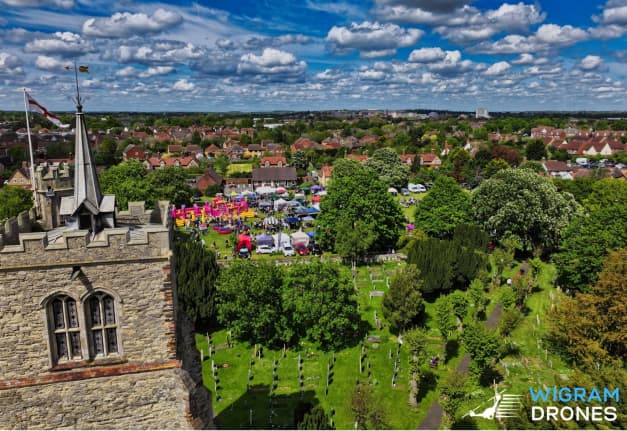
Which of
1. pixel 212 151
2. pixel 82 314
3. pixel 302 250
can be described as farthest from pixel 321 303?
pixel 212 151

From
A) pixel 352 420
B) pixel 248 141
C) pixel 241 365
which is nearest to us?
pixel 352 420

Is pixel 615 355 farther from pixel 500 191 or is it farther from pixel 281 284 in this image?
pixel 500 191

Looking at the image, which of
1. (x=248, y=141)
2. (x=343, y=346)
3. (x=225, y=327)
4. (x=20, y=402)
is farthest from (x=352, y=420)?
(x=248, y=141)

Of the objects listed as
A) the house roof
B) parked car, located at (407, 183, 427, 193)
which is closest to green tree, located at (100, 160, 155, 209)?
the house roof

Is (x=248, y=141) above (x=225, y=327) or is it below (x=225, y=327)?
above

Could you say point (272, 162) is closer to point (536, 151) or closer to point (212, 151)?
point (212, 151)

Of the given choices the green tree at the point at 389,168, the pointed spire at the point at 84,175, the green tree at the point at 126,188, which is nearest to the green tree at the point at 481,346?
the pointed spire at the point at 84,175
